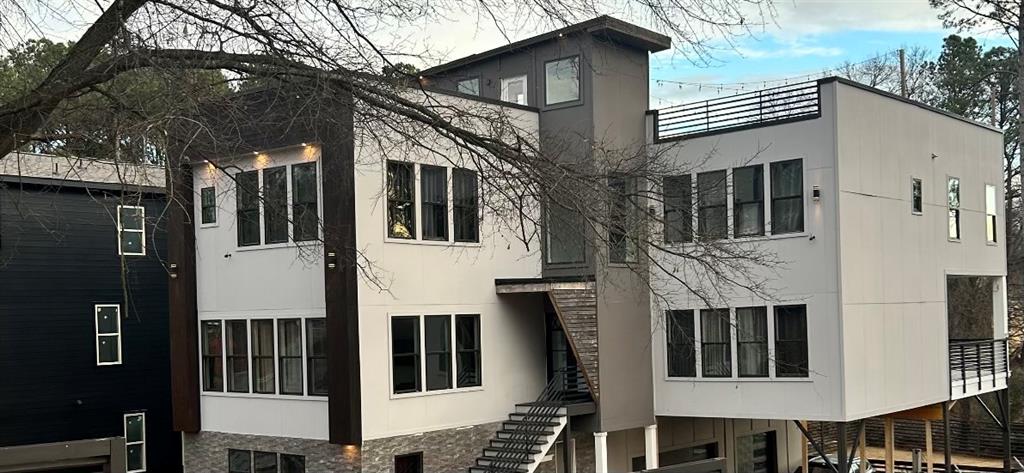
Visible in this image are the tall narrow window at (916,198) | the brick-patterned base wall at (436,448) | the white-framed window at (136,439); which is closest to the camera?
the brick-patterned base wall at (436,448)

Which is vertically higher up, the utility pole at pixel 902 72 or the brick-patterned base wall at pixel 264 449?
the utility pole at pixel 902 72

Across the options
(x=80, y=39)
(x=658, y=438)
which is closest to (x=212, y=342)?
(x=658, y=438)

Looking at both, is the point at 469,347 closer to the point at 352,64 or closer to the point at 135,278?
the point at 135,278

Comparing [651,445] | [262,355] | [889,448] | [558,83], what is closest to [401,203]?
[262,355]

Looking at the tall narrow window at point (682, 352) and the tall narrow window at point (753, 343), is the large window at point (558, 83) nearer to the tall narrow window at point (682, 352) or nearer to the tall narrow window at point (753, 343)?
the tall narrow window at point (682, 352)

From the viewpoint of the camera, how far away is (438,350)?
1772 centimetres

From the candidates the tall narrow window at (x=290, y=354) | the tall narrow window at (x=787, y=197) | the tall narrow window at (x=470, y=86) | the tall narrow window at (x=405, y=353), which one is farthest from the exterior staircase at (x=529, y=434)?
the tall narrow window at (x=470, y=86)

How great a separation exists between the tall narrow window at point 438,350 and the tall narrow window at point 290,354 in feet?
6.87

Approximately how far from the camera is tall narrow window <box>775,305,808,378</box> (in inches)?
710

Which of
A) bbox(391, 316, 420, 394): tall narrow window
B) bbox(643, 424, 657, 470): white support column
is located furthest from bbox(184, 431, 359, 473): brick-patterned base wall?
bbox(643, 424, 657, 470): white support column

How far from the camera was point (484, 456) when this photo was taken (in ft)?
59.7

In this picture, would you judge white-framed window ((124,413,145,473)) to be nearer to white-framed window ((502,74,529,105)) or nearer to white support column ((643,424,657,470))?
white-framed window ((502,74,529,105))

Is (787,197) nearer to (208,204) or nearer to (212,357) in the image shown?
(208,204)

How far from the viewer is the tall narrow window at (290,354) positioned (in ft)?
58.0
